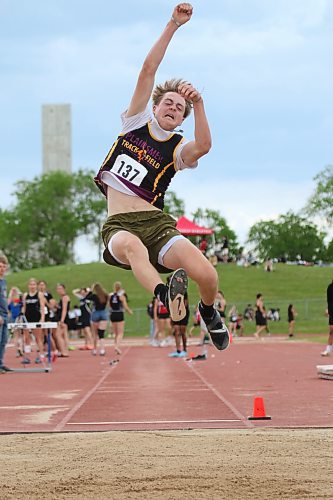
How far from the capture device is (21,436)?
6.96 meters

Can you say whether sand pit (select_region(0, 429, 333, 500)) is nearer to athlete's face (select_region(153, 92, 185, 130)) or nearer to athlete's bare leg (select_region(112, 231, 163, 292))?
athlete's bare leg (select_region(112, 231, 163, 292))

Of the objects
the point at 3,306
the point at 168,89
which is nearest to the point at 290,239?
the point at 3,306

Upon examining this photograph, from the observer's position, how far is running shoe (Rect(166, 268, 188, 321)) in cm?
512

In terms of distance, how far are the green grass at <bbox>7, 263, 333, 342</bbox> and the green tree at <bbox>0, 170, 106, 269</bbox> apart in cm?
2443

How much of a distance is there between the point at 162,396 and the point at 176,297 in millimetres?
5617

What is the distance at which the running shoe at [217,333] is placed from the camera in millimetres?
5727

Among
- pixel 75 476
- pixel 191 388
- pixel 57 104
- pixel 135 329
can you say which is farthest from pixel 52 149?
pixel 75 476

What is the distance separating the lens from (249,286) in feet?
181

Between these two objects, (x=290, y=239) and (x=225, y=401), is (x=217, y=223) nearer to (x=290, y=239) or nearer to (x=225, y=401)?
(x=290, y=239)

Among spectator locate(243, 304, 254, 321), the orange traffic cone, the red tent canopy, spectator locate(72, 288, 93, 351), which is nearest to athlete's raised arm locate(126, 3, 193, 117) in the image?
the orange traffic cone

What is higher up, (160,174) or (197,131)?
(197,131)

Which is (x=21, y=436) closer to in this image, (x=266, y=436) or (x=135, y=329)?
(x=266, y=436)

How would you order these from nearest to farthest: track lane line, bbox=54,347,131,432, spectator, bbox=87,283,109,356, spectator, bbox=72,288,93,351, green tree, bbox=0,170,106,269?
track lane line, bbox=54,347,131,432 < spectator, bbox=87,283,109,356 < spectator, bbox=72,288,93,351 < green tree, bbox=0,170,106,269

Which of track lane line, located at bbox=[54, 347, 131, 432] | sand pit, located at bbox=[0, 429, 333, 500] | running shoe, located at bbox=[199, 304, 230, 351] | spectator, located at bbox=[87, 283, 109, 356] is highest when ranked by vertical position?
spectator, located at bbox=[87, 283, 109, 356]
